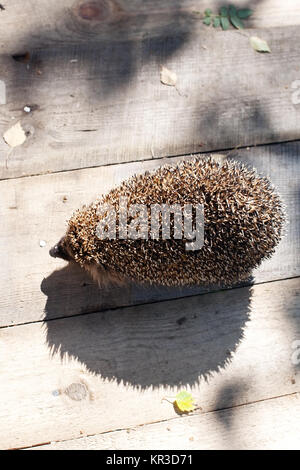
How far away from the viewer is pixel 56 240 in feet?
11.2

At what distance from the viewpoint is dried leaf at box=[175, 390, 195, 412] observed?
3.19 meters

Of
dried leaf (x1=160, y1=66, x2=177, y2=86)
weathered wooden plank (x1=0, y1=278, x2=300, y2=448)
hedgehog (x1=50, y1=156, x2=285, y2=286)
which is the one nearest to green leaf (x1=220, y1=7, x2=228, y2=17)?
dried leaf (x1=160, y1=66, x2=177, y2=86)

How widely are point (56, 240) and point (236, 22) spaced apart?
2.42 metres

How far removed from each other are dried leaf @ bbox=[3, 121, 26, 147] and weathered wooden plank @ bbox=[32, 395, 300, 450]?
2254mm

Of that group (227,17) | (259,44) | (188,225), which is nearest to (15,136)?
(188,225)

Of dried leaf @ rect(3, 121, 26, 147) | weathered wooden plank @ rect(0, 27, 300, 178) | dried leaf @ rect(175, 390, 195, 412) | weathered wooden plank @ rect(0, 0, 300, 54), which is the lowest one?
dried leaf @ rect(175, 390, 195, 412)

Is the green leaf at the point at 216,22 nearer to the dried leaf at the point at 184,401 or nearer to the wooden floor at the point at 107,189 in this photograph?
the wooden floor at the point at 107,189

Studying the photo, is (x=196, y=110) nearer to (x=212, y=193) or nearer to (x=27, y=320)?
(x=212, y=193)

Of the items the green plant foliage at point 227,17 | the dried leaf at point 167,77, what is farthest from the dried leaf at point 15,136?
the green plant foliage at point 227,17

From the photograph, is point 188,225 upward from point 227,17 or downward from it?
downward

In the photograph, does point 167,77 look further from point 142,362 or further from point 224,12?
point 142,362

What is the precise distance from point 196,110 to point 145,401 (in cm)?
230

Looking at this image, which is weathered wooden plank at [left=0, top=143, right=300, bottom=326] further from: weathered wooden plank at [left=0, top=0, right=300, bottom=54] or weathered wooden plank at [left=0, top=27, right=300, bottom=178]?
weathered wooden plank at [left=0, top=0, right=300, bottom=54]
